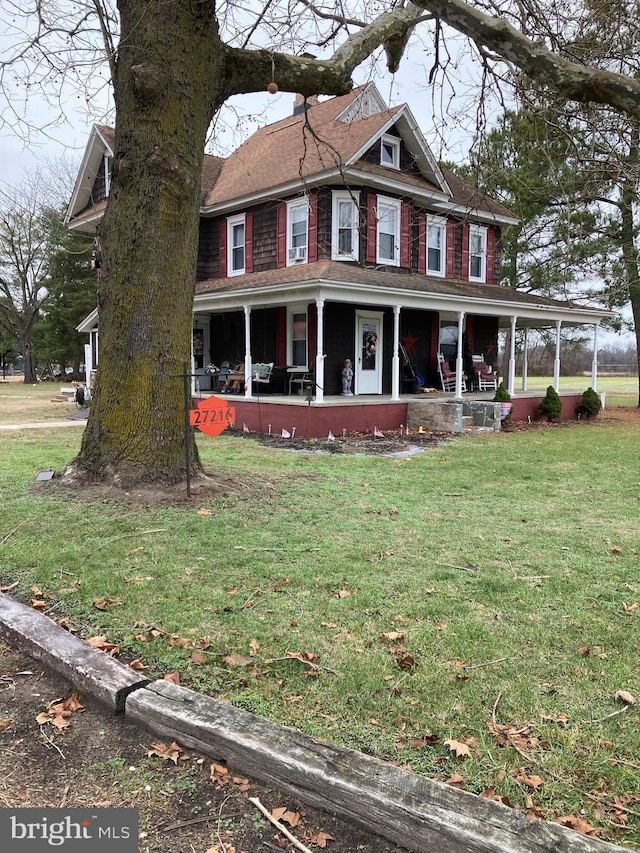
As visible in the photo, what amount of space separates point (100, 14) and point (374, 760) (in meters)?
7.49

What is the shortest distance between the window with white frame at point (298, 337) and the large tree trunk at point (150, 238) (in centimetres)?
977

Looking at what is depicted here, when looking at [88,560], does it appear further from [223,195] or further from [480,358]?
[480,358]

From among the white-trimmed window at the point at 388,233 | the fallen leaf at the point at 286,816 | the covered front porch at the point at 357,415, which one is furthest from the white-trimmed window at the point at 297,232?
the fallen leaf at the point at 286,816

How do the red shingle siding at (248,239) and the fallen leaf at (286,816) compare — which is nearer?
the fallen leaf at (286,816)

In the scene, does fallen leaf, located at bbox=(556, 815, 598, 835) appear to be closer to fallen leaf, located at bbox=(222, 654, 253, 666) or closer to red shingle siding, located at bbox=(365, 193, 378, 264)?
fallen leaf, located at bbox=(222, 654, 253, 666)

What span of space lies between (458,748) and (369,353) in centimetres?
1473

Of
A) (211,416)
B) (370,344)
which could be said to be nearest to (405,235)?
(370,344)

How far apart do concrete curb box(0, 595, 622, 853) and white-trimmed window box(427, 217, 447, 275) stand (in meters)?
16.7

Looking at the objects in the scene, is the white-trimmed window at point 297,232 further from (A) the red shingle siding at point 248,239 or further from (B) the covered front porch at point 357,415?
(B) the covered front porch at point 357,415

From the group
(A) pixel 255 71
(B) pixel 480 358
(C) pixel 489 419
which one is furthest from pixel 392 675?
(B) pixel 480 358

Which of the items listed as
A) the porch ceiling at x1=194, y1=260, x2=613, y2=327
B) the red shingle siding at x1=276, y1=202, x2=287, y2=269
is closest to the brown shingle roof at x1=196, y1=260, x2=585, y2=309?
the porch ceiling at x1=194, y1=260, x2=613, y2=327

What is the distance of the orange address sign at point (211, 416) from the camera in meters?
6.56

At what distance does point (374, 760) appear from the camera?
2.21 meters

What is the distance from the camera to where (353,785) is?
2084 millimetres
